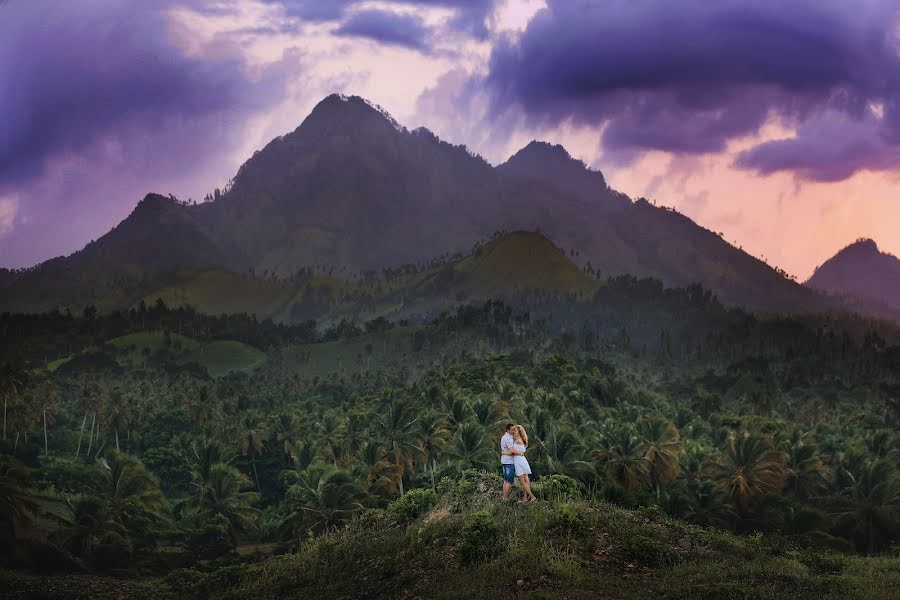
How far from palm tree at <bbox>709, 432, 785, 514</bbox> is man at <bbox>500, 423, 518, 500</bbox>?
52833 mm

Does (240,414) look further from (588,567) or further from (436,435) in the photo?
(588,567)

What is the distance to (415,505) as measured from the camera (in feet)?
147

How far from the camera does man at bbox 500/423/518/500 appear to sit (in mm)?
32969

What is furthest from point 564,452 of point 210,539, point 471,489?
point 210,539

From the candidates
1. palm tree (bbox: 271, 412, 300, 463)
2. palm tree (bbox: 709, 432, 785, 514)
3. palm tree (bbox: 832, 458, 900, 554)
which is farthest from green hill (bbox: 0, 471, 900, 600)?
palm tree (bbox: 271, 412, 300, 463)

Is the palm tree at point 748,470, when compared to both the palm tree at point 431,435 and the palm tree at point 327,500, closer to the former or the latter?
the palm tree at point 431,435

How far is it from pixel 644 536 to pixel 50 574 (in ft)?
207

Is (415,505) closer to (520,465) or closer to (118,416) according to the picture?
(520,465)

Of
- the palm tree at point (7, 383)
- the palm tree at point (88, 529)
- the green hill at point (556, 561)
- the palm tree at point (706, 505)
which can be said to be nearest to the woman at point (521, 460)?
the green hill at point (556, 561)

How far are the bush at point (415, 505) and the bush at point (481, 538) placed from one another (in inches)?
405

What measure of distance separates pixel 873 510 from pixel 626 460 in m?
24.2

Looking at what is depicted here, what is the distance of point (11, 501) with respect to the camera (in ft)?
252

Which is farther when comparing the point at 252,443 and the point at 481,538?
the point at 252,443

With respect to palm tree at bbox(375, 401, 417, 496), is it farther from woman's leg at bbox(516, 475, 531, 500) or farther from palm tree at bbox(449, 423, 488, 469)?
woman's leg at bbox(516, 475, 531, 500)
